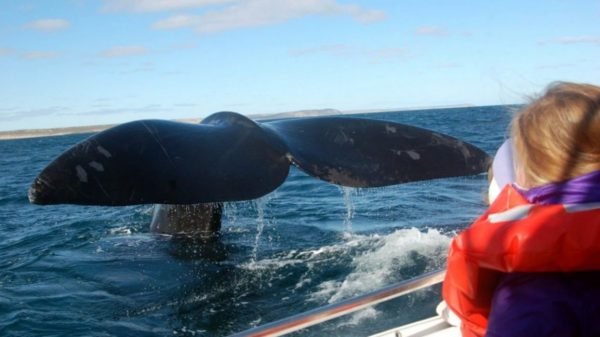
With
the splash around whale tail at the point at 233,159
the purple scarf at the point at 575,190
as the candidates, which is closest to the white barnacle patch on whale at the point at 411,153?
the splash around whale tail at the point at 233,159

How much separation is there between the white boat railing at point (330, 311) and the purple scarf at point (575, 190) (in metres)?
1.07

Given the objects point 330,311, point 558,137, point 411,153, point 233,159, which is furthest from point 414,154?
point 558,137

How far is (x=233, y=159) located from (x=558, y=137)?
1.98 m

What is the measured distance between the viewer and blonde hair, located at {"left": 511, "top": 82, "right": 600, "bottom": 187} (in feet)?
4.71

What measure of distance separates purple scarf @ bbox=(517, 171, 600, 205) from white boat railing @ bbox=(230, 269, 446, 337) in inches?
42.3

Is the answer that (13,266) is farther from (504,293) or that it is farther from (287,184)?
(287,184)

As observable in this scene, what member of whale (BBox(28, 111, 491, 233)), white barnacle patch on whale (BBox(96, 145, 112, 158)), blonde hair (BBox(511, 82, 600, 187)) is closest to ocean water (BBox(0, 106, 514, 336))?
blonde hair (BBox(511, 82, 600, 187))

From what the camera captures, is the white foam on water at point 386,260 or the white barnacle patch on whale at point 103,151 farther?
the white foam on water at point 386,260

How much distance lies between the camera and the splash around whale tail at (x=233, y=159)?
2.72 m

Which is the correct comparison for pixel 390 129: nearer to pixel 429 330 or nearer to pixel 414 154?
pixel 414 154

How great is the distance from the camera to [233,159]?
321cm

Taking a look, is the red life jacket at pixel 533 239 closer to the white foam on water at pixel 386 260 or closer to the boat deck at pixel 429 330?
the boat deck at pixel 429 330

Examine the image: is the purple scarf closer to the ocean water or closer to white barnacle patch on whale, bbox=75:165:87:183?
the ocean water

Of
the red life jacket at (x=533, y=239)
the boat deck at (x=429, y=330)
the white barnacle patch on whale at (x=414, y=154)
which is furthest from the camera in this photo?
the white barnacle patch on whale at (x=414, y=154)
